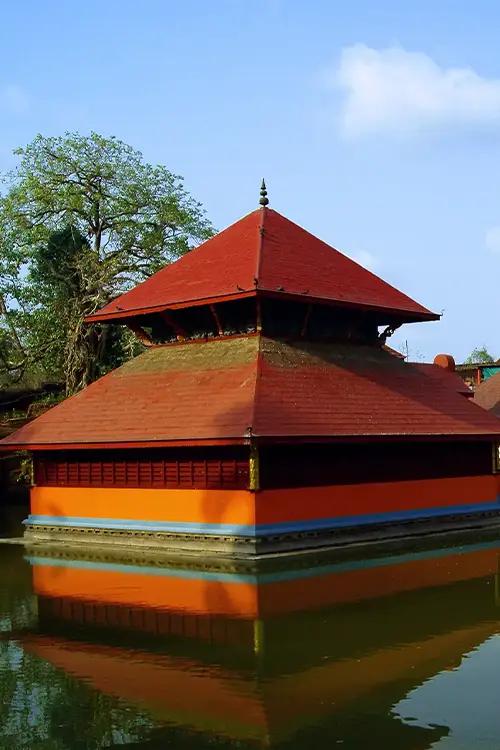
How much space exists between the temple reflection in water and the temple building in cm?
149

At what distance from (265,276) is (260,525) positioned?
534cm

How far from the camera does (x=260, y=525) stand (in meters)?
14.6

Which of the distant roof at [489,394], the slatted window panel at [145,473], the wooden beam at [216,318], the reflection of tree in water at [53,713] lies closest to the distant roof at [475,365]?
the distant roof at [489,394]

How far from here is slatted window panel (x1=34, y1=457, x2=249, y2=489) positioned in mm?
15219

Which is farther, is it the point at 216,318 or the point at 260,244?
the point at 260,244

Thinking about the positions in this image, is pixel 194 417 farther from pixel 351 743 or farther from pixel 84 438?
pixel 351 743

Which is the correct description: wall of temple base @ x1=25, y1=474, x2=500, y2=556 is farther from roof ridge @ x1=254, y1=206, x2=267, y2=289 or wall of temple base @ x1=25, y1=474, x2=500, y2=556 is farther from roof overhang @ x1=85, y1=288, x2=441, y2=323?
roof ridge @ x1=254, y1=206, x2=267, y2=289

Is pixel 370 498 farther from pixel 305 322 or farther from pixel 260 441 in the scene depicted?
pixel 305 322

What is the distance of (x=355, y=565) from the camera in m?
13.6

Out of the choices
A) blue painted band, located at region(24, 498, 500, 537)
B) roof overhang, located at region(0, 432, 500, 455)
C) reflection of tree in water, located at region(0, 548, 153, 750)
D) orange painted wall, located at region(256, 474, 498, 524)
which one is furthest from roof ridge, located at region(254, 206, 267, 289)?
reflection of tree in water, located at region(0, 548, 153, 750)

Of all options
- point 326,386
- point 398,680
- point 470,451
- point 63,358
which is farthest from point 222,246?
point 398,680

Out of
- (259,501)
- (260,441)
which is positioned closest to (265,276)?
(260,441)

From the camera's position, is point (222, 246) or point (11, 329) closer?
point (222, 246)

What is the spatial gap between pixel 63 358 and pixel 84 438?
13.3 meters
